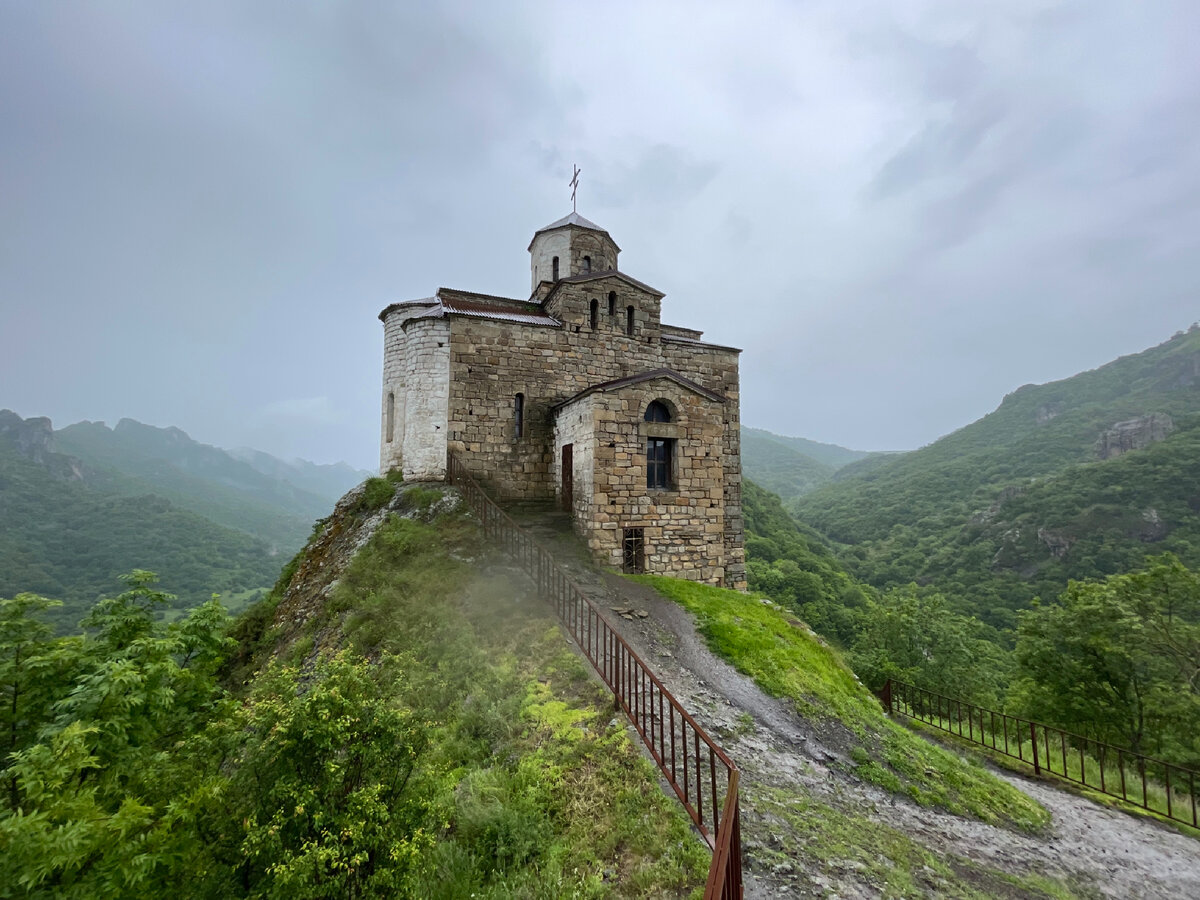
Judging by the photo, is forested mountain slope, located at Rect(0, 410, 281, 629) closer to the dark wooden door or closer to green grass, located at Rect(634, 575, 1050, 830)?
the dark wooden door

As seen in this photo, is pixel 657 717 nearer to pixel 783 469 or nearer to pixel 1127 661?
pixel 1127 661

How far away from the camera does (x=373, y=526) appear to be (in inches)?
531

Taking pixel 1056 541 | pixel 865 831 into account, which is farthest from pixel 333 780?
pixel 1056 541

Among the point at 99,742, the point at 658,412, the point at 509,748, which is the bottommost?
the point at 509,748

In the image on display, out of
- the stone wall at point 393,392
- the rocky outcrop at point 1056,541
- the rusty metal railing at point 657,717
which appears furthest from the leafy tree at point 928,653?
the rocky outcrop at point 1056,541

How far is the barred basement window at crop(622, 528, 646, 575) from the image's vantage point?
1284cm

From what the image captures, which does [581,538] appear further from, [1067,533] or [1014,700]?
[1067,533]

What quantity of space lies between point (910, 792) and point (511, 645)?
19.2 ft

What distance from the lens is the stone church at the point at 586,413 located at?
12.9 m

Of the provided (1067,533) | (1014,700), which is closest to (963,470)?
(1067,533)

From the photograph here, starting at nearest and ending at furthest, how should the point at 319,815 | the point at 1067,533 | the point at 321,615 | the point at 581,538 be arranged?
1. the point at 319,815
2. the point at 321,615
3. the point at 581,538
4. the point at 1067,533

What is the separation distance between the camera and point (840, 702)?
848 cm

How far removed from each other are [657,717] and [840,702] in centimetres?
383

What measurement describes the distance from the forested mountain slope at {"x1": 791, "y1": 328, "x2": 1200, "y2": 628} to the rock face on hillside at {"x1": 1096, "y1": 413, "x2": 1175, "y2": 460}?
18 cm
